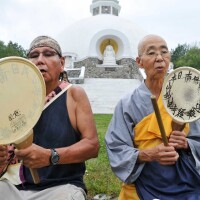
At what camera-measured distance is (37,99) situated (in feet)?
5.76

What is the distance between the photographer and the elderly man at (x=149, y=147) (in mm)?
2115

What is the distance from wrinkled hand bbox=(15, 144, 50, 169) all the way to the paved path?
10.6m

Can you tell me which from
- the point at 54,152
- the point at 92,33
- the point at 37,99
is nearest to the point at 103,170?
the point at 54,152

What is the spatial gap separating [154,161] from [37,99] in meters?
0.82

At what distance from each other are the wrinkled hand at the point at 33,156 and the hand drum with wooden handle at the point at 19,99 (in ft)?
0.12

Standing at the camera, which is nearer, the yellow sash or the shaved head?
the yellow sash

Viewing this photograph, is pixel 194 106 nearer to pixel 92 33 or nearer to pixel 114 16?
pixel 92 33

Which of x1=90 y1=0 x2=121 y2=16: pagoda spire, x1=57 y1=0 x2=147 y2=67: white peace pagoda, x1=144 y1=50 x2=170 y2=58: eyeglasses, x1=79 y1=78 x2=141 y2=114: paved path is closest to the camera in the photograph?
x1=144 y1=50 x2=170 y2=58: eyeglasses

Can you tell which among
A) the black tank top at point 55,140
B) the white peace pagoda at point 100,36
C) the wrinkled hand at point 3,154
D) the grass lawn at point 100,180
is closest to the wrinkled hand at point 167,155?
the black tank top at point 55,140

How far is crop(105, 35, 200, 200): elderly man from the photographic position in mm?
2115

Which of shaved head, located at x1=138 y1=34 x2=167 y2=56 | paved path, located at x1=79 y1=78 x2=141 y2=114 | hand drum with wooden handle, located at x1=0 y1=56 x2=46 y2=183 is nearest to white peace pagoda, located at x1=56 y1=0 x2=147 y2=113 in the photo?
paved path, located at x1=79 y1=78 x2=141 y2=114

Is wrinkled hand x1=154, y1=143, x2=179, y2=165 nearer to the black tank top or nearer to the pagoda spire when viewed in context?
the black tank top

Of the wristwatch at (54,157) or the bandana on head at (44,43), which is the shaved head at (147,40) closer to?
the bandana on head at (44,43)

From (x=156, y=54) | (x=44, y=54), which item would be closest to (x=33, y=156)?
(x=44, y=54)
